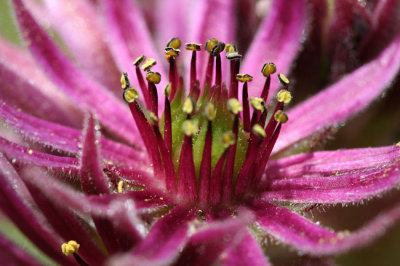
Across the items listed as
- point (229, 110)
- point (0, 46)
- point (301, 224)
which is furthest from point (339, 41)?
point (0, 46)

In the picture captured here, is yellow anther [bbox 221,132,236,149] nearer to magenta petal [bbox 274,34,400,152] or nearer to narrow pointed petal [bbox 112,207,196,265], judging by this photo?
narrow pointed petal [bbox 112,207,196,265]

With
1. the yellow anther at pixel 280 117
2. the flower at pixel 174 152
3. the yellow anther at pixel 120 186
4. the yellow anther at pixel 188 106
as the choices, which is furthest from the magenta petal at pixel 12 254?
the yellow anther at pixel 280 117

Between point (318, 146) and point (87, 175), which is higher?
point (318, 146)

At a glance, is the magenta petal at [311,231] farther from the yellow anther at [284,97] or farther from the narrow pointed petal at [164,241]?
the yellow anther at [284,97]

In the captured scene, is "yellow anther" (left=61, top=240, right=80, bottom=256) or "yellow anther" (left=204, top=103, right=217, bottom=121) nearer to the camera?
"yellow anther" (left=61, top=240, right=80, bottom=256)

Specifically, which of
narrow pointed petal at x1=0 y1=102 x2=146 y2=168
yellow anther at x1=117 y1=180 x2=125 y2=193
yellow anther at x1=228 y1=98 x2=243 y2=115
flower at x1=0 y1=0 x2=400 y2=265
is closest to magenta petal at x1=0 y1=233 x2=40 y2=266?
flower at x1=0 y1=0 x2=400 y2=265

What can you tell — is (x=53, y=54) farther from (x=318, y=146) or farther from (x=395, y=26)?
(x=395, y=26)

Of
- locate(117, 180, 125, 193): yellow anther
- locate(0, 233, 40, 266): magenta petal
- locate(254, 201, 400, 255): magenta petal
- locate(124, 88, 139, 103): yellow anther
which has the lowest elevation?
locate(0, 233, 40, 266): magenta petal
